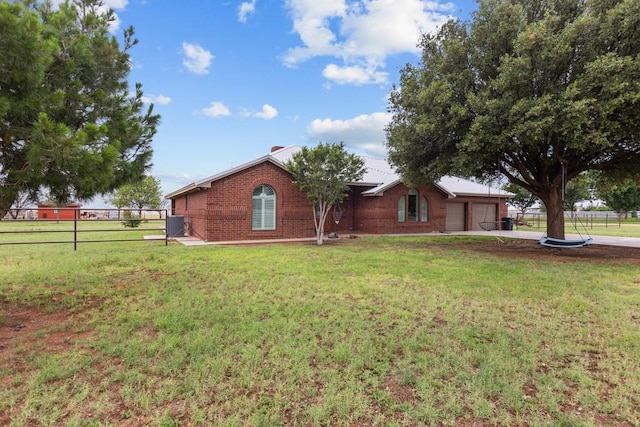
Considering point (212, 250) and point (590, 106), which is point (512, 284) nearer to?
point (590, 106)

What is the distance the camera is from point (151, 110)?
628 centimetres

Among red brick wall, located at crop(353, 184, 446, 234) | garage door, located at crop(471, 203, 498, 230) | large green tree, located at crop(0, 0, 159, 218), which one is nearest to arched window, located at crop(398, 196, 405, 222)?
red brick wall, located at crop(353, 184, 446, 234)

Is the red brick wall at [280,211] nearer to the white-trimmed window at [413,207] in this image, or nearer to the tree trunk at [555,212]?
the white-trimmed window at [413,207]

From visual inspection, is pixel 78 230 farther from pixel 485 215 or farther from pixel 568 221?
pixel 568 221

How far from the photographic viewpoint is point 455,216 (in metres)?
23.5

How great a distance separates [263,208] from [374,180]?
24.4 feet

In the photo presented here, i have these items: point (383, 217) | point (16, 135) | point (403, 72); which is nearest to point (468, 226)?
point (383, 217)

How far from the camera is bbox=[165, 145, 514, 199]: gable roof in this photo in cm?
1525

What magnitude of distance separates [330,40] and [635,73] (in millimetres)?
11105

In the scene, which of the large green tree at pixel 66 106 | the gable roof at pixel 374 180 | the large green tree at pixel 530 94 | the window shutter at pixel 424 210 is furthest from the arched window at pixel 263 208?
the large green tree at pixel 66 106

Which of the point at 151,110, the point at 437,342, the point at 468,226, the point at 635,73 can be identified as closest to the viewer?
the point at 437,342

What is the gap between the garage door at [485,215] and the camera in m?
24.2

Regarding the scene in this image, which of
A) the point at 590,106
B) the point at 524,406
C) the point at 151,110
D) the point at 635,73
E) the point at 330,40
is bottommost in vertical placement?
the point at 524,406

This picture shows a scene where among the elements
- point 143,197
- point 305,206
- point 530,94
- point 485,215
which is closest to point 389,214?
point 305,206
